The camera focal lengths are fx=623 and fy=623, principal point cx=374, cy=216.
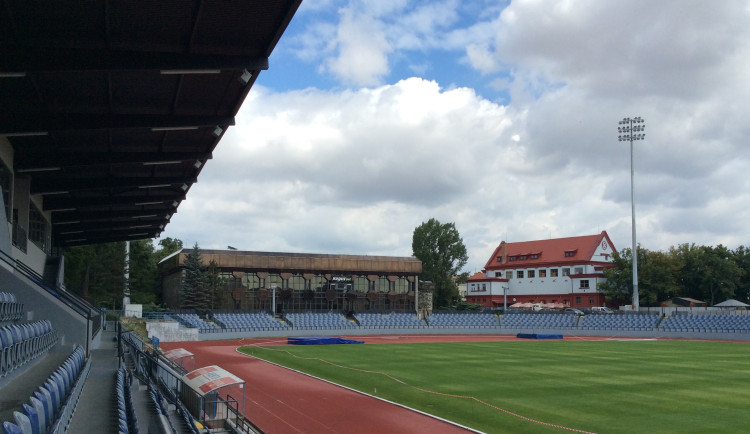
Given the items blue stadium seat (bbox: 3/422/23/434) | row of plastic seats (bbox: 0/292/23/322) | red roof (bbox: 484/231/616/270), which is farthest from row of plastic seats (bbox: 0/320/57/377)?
red roof (bbox: 484/231/616/270)

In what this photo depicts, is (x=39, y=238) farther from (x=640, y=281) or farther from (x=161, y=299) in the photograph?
(x=640, y=281)

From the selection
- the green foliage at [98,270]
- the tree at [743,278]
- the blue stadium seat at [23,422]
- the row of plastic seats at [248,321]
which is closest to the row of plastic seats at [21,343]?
the blue stadium seat at [23,422]

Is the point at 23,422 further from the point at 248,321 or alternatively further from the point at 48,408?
the point at 248,321

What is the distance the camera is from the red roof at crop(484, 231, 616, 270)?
92831mm

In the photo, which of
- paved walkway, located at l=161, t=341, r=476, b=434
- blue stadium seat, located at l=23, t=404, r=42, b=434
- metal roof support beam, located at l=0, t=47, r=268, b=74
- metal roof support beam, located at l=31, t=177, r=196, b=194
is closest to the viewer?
blue stadium seat, located at l=23, t=404, r=42, b=434

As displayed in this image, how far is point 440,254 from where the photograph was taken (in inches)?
3996

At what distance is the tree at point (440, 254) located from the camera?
98812mm

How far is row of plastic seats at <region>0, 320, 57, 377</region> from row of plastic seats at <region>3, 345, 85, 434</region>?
4.07 feet

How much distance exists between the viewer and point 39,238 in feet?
118

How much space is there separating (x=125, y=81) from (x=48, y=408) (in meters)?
9.36

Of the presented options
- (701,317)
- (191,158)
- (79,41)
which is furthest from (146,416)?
(701,317)

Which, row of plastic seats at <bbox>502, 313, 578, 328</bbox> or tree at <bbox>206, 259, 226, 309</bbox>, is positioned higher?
tree at <bbox>206, 259, 226, 309</bbox>

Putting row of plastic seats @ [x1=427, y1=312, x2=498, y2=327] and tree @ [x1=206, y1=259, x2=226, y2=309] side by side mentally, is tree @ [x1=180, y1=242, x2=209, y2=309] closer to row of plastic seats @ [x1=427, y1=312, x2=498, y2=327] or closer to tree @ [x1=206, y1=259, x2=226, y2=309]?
tree @ [x1=206, y1=259, x2=226, y2=309]

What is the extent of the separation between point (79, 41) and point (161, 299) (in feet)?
250
